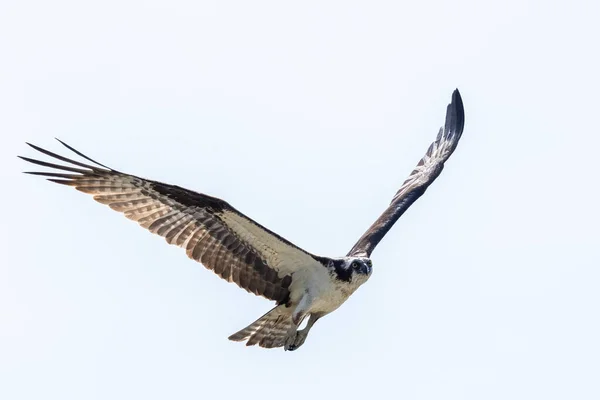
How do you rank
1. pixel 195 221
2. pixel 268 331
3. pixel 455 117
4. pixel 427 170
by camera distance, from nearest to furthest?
pixel 195 221 < pixel 268 331 < pixel 427 170 < pixel 455 117

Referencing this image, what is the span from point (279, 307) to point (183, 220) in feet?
5.74

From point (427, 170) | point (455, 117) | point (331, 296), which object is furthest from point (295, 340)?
point (455, 117)

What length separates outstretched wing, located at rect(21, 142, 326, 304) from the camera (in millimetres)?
16531

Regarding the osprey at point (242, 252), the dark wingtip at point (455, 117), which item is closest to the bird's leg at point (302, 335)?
the osprey at point (242, 252)

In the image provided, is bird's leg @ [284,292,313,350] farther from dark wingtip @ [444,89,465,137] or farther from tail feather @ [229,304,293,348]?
dark wingtip @ [444,89,465,137]

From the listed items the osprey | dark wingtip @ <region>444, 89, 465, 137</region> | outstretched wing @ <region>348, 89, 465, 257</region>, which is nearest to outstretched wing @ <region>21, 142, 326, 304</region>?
the osprey

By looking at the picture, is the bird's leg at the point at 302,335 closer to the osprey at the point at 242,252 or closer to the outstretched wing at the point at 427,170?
the osprey at the point at 242,252

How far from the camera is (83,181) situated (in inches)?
650

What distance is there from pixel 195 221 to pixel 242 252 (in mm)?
722

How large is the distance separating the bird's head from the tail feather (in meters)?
0.97

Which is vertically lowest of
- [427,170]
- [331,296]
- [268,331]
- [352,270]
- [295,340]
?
[295,340]

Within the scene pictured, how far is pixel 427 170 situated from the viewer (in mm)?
21281

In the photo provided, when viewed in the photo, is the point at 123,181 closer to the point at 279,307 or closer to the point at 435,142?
the point at 279,307

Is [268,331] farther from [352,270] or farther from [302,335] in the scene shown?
[352,270]
